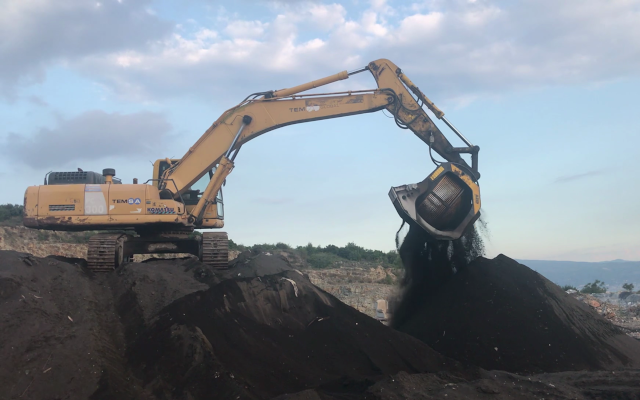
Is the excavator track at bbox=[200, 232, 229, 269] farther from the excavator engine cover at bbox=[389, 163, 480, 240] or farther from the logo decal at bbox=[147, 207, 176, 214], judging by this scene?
the excavator engine cover at bbox=[389, 163, 480, 240]

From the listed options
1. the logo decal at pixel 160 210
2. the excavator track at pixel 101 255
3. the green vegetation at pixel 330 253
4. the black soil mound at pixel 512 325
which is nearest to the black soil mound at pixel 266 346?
the black soil mound at pixel 512 325

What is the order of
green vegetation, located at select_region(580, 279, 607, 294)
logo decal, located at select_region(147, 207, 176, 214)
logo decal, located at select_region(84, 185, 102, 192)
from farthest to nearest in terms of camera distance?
1. green vegetation, located at select_region(580, 279, 607, 294)
2. logo decal, located at select_region(147, 207, 176, 214)
3. logo decal, located at select_region(84, 185, 102, 192)

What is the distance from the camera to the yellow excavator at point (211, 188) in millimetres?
10820

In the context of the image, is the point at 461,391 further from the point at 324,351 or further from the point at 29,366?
the point at 29,366

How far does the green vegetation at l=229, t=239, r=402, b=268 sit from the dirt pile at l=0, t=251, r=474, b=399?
723 inches

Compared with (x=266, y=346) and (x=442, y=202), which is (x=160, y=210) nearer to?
(x=266, y=346)

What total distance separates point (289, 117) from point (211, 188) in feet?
7.78

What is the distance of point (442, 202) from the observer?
10773 mm

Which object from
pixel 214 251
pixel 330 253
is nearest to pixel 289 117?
pixel 214 251

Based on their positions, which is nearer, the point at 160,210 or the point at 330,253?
the point at 160,210

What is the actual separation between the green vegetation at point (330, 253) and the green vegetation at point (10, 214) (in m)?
10.6

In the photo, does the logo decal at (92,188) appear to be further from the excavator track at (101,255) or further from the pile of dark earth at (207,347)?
the pile of dark earth at (207,347)

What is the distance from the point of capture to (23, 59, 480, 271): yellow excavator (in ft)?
35.5

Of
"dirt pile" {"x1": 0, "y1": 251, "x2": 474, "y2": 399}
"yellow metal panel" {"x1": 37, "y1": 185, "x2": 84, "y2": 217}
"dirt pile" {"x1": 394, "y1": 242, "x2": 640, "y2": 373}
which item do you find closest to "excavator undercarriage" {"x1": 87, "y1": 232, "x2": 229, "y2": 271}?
"yellow metal panel" {"x1": 37, "y1": 185, "x2": 84, "y2": 217}
